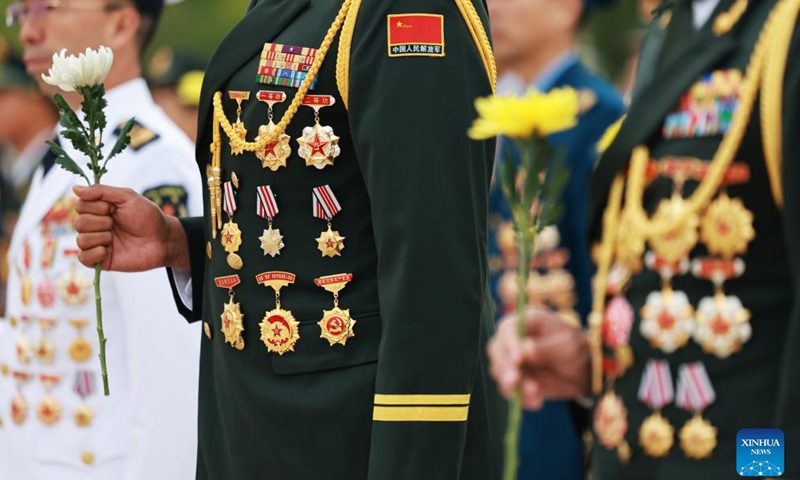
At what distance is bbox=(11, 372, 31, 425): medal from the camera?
4.50 m

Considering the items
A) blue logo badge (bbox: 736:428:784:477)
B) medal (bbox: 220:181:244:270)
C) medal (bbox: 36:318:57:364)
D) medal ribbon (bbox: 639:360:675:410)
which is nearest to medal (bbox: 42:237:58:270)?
medal (bbox: 36:318:57:364)

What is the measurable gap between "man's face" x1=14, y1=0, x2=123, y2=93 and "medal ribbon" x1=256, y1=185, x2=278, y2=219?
78.9 inches

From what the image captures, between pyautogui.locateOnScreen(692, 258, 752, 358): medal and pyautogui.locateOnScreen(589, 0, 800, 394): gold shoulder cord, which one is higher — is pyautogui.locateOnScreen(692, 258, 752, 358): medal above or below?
below

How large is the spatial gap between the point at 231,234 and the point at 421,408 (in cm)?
55

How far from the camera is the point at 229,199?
9.88 feet

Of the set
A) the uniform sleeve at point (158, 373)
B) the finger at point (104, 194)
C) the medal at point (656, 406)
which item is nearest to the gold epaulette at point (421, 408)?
the medal at point (656, 406)

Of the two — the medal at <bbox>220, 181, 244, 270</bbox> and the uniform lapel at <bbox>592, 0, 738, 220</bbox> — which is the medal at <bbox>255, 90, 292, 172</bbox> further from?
the uniform lapel at <bbox>592, 0, 738, 220</bbox>

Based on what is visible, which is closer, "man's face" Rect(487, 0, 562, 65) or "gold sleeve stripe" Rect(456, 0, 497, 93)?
"gold sleeve stripe" Rect(456, 0, 497, 93)

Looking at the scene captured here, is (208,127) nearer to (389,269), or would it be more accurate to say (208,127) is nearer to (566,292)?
(389,269)

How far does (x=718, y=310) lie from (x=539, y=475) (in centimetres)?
287

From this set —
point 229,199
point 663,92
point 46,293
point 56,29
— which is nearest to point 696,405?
point 663,92

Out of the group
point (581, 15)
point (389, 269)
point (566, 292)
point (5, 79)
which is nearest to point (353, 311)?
point (389, 269)

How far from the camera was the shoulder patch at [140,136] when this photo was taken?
4480 mm

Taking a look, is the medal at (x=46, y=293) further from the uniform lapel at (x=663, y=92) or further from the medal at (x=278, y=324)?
the uniform lapel at (x=663, y=92)
